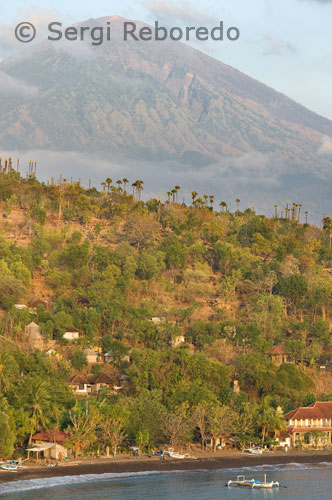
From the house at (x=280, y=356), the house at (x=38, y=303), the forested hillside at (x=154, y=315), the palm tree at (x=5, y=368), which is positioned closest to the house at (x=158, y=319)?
the forested hillside at (x=154, y=315)

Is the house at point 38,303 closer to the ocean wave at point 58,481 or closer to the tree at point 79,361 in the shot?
the tree at point 79,361

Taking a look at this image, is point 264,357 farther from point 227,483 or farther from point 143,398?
point 227,483

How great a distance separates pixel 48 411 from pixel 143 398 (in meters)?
7.70

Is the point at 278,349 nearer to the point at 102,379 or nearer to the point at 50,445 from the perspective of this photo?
the point at 102,379

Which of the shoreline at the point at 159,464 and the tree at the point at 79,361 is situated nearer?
the shoreline at the point at 159,464

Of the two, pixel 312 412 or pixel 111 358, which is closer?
pixel 312 412

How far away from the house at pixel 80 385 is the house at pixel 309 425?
16684 mm

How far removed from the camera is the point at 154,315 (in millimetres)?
85875

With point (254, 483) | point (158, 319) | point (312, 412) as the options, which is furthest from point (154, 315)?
point (254, 483)

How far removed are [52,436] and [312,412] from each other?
21556 millimetres

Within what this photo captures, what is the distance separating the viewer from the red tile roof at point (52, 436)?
56.1 meters

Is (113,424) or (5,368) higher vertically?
(5,368)

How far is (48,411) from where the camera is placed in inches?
2290

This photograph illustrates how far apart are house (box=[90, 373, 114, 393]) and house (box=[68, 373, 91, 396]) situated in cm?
43
